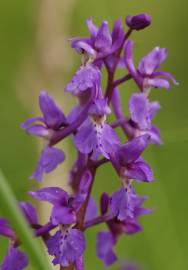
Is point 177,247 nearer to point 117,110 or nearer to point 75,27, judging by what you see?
point 117,110

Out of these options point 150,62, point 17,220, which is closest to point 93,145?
point 150,62

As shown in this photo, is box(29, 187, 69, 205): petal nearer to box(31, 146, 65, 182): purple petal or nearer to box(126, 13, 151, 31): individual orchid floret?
box(31, 146, 65, 182): purple petal

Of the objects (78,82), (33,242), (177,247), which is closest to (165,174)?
(177,247)

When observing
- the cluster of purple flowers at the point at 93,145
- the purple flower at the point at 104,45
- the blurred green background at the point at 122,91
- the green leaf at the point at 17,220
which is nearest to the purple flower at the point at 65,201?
the cluster of purple flowers at the point at 93,145

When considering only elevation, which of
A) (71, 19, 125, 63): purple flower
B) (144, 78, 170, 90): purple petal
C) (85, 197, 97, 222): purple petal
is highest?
(71, 19, 125, 63): purple flower

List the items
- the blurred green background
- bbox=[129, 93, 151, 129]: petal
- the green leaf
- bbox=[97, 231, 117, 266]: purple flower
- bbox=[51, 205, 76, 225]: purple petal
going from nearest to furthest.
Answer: the green leaf
bbox=[51, 205, 76, 225]: purple petal
bbox=[129, 93, 151, 129]: petal
bbox=[97, 231, 117, 266]: purple flower
the blurred green background

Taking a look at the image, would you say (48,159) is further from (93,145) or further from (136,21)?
(136,21)

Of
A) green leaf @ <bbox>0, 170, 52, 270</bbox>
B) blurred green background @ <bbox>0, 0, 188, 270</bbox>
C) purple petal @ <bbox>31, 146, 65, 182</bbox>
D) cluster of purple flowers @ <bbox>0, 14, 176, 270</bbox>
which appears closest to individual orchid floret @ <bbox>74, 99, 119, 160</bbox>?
cluster of purple flowers @ <bbox>0, 14, 176, 270</bbox>
